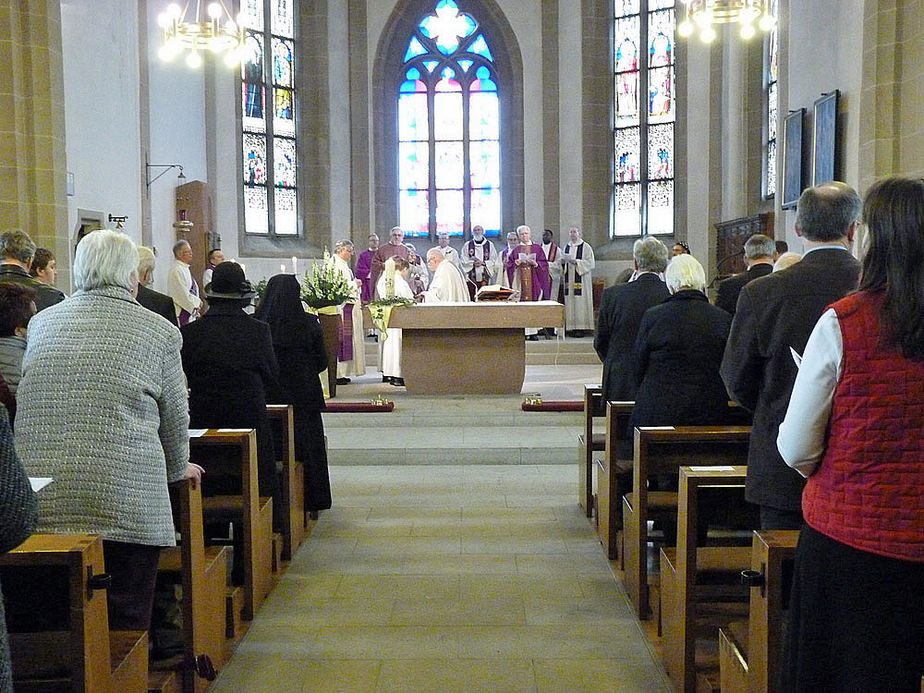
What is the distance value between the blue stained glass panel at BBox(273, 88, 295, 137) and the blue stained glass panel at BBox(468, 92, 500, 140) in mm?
3140

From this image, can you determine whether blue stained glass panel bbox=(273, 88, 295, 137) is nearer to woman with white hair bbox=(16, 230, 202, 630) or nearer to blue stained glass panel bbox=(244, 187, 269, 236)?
blue stained glass panel bbox=(244, 187, 269, 236)

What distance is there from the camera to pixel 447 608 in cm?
442

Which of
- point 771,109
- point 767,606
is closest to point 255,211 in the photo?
point 771,109

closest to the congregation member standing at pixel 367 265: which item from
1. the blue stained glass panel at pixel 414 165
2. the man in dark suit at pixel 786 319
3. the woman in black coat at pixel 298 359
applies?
the blue stained glass panel at pixel 414 165

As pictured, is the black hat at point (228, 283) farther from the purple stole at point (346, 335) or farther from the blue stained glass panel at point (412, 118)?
the blue stained glass panel at point (412, 118)

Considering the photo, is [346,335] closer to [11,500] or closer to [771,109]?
[771,109]

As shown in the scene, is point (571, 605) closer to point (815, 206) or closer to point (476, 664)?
point (476, 664)

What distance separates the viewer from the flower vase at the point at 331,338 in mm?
9820

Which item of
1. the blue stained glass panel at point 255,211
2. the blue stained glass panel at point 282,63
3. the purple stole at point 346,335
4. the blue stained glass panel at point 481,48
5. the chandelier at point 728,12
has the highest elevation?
the blue stained glass panel at point 481,48

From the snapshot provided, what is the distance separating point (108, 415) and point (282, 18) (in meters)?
15.2

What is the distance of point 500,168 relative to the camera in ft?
60.1

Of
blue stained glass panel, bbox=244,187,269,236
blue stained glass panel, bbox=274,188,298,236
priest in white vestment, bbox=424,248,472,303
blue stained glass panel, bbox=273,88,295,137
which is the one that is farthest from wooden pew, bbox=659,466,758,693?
blue stained glass panel, bbox=273,88,295,137

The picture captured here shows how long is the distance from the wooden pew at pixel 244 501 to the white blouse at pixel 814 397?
8.58ft

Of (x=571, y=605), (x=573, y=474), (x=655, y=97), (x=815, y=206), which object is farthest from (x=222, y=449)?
(x=655, y=97)
